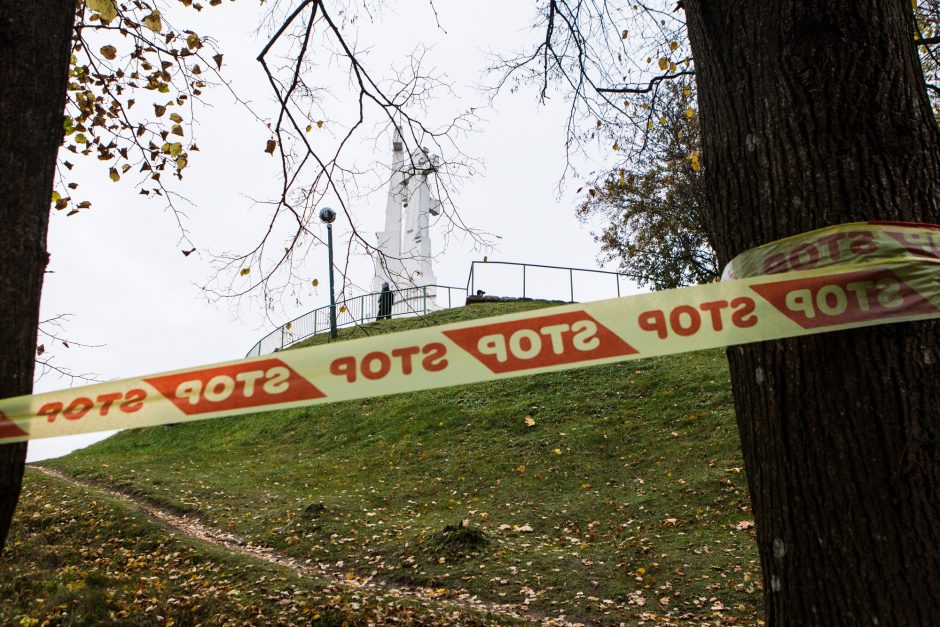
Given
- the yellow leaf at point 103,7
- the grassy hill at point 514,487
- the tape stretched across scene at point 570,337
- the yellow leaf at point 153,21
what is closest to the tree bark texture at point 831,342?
the tape stretched across scene at point 570,337

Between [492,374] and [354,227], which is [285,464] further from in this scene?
[492,374]

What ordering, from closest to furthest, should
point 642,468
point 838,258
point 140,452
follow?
point 838,258, point 642,468, point 140,452

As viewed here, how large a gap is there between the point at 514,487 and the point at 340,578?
→ 3.83m

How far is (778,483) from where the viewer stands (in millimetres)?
2393

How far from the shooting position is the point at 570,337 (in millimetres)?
2914

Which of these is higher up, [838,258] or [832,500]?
[838,258]

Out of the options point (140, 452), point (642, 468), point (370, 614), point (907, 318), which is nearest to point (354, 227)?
point (370, 614)

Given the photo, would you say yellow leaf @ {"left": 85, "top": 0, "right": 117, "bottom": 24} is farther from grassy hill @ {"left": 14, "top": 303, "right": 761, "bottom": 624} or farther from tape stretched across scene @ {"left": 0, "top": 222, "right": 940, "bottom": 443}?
grassy hill @ {"left": 14, "top": 303, "right": 761, "bottom": 624}

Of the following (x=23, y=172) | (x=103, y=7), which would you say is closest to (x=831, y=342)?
(x=23, y=172)

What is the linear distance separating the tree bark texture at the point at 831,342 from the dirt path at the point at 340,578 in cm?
378

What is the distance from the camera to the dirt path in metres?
5.93

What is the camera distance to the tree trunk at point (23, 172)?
2887 mm

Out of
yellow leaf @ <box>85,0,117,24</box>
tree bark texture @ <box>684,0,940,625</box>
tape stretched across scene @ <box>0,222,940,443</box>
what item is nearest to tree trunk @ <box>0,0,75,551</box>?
tape stretched across scene @ <box>0,222,940,443</box>

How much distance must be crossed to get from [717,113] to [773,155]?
34 cm
